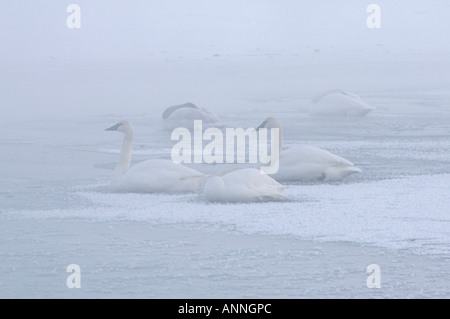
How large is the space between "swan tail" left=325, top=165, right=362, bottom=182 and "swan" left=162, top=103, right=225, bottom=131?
3748 mm

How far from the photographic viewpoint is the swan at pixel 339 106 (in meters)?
12.2

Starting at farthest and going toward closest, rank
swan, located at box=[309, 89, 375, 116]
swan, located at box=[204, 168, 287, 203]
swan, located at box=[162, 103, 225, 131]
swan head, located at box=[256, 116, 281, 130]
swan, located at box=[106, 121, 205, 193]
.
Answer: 1. swan, located at box=[309, 89, 375, 116]
2. swan, located at box=[162, 103, 225, 131]
3. swan head, located at box=[256, 116, 281, 130]
4. swan, located at box=[106, 121, 205, 193]
5. swan, located at box=[204, 168, 287, 203]

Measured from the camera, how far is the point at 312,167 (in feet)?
24.0

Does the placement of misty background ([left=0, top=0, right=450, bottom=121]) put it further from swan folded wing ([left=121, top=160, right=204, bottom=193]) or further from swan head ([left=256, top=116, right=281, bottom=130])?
swan folded wing ([left=121, top=160, right=204, bottom=193])

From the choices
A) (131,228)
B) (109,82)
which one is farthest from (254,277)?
(109,82)

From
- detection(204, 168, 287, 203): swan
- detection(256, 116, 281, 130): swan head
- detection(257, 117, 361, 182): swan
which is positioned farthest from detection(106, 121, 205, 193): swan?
detection(256, 116, 281, 130): swan head

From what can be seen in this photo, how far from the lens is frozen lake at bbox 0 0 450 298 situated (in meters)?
4.71

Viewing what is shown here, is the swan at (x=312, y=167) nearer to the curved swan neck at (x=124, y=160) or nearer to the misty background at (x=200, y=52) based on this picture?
the curved swan neck at (x=124, y=160)

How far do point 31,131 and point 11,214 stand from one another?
4.60 m

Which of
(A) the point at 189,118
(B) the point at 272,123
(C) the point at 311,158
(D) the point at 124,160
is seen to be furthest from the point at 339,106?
(D) the point at 124,160

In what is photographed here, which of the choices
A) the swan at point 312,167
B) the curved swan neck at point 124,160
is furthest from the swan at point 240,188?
the curved swan neck at point 124,160

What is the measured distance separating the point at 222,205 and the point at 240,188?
6.5 inches

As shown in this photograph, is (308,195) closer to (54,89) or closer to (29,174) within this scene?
(29,174)

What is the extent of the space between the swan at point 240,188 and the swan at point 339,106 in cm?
584
